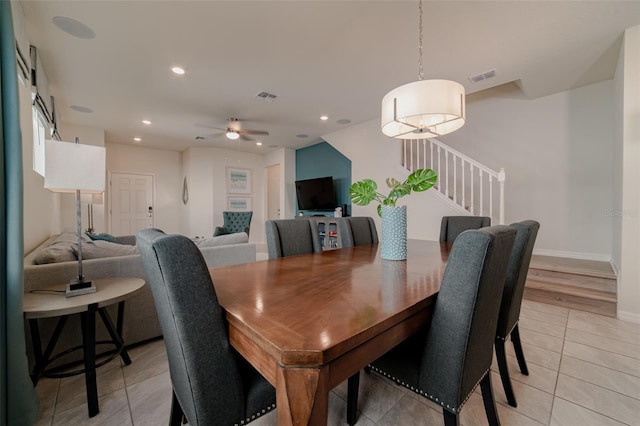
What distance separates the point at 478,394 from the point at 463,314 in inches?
42.6

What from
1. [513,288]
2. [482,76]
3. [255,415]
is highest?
[482,76]

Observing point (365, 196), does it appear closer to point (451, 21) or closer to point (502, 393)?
point (502, 393)

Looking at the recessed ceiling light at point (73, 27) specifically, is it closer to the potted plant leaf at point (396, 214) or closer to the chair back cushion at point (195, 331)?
the chair back cushion at point (195, 331)

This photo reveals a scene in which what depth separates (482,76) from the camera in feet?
10.3

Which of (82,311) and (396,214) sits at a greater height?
(396,214)

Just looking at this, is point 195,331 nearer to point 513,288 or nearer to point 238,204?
point 513,288

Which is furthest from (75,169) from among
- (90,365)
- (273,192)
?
(273,192)

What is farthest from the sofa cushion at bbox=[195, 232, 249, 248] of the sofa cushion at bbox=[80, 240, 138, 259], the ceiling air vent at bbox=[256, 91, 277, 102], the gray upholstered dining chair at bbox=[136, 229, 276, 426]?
the ceiling air vent at bbox=[256, 91, 277, 102]

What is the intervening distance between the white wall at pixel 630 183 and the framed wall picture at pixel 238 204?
6762 mm

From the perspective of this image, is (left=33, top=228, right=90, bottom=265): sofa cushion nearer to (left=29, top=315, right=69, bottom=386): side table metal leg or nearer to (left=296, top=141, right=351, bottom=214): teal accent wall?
(left=29, top=315, right=69, bottom=386): side table metal leg

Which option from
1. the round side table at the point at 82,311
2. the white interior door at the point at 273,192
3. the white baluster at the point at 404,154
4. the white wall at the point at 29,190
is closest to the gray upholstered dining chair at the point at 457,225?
the white baluster at the point at 404,154

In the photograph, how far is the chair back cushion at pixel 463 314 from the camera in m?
0.84

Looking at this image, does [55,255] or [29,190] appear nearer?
→ [55,255]

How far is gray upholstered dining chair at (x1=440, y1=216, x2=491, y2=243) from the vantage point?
2.49 meters
